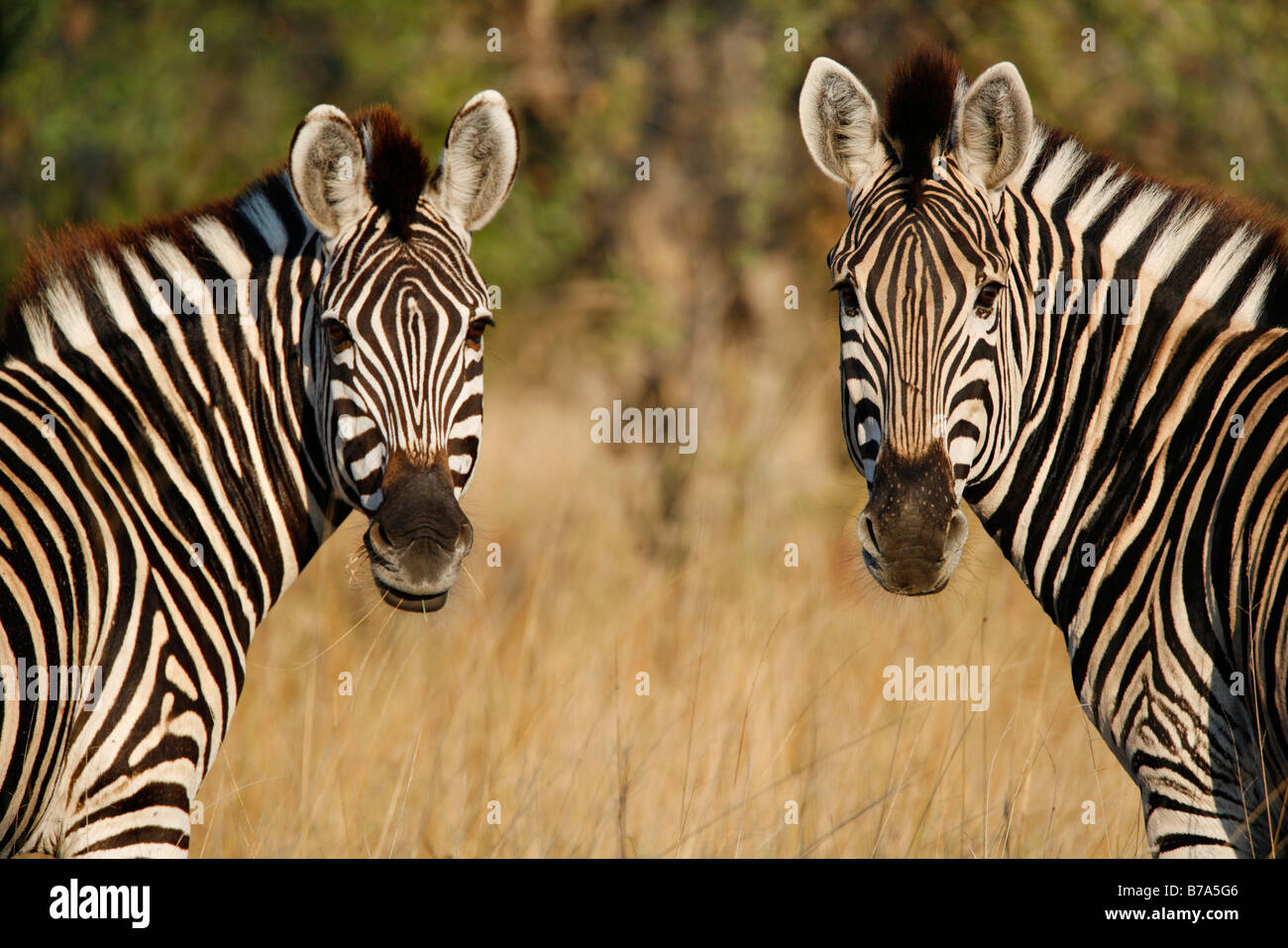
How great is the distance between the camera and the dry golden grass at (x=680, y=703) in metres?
6.25

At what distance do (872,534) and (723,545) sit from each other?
5.74 meters

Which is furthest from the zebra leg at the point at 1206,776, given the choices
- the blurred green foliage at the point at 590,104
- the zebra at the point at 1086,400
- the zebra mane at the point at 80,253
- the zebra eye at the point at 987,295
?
the blurred green foliage at the point at 590,104

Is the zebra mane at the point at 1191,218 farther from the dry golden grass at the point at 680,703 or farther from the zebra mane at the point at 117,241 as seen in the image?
the zebra mane at the point at 117,241

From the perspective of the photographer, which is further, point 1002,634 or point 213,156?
point 213,156

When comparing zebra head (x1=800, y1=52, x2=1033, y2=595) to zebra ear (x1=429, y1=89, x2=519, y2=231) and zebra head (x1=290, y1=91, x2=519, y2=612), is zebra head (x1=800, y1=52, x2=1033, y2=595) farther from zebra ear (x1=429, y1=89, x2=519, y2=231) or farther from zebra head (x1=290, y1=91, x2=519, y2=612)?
zebra head (x1=290, y1=91, x2=519, y2=612)

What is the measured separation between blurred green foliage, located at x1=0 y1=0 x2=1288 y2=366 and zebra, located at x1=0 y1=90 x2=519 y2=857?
257 inches

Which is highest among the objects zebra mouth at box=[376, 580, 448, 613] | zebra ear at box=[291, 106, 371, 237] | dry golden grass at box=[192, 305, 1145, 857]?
zebra ear at box=[291, 106, 371, 237]

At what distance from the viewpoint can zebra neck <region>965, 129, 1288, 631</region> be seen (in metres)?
4.39

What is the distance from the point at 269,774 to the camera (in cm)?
716

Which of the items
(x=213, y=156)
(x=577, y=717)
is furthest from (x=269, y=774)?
(x=213, y=156)

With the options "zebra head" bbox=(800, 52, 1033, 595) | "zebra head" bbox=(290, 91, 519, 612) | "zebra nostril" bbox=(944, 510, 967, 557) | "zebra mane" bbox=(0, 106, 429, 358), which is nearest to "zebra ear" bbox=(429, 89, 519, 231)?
"zebra head" bbox=(290, 91, 519, 612)

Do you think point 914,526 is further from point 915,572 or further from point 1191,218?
point 1191,218

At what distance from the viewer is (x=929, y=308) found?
168 inches

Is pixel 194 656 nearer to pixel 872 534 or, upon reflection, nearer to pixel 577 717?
pixel 872 534
